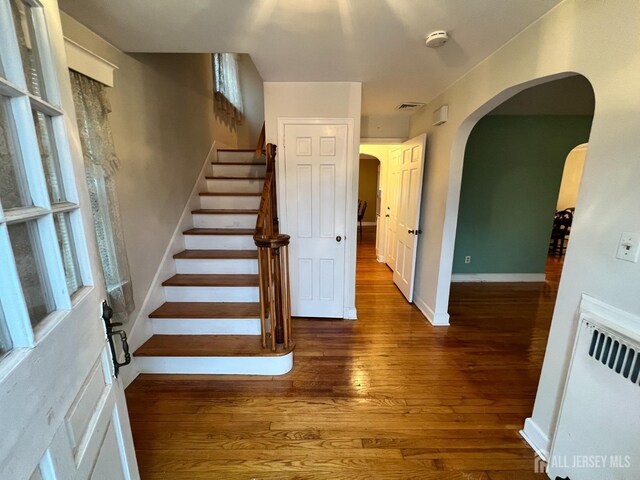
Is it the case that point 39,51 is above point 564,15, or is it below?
below

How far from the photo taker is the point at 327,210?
2.64 meters

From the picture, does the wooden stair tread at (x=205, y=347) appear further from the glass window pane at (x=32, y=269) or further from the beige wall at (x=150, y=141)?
the glass window pane at (x=32, y=269)

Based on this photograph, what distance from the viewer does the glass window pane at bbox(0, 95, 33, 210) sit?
559 mm

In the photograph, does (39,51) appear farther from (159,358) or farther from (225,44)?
(159,358)

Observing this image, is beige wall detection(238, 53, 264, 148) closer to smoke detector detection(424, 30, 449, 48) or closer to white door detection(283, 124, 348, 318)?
white door detection(283, 124, 348, 318)

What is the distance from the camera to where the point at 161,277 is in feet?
7.68

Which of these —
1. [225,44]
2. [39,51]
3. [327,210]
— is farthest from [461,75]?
[39,51]

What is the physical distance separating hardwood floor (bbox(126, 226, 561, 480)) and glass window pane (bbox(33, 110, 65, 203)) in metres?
1.48

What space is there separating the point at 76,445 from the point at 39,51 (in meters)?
1.01

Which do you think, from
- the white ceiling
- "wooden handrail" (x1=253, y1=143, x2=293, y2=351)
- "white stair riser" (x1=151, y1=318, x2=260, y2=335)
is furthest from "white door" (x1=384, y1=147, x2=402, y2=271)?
"white stair riser" (x1=151, y1=318, x2=260, y2=335)

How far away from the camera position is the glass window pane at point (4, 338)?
0.49 meters

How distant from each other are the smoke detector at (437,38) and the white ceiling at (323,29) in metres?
0.03

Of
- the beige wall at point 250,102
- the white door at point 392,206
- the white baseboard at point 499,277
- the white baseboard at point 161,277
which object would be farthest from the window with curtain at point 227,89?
the white baseboard at point 499,277

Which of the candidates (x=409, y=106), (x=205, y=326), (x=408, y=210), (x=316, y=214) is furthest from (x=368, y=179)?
(x=205, y=326)
